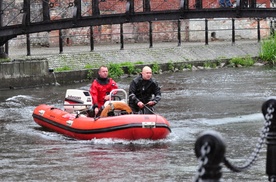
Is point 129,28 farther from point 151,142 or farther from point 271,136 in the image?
point 271,136

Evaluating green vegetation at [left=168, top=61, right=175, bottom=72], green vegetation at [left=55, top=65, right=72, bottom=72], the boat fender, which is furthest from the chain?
green vegetation at [left=168, top=61, right=175, bottom=72]

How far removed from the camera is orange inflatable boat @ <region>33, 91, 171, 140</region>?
61.7ft

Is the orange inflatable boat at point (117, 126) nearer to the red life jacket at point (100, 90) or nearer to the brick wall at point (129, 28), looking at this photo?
the red life jacket at point (100, 90)

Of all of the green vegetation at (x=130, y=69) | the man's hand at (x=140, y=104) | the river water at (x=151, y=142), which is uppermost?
the man's hand at (x=140, y=104)

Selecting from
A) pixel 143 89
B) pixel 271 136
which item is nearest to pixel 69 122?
pixel 143 89

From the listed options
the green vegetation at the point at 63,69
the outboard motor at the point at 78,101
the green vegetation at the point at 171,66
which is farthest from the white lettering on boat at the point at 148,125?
the green vegetation at the point at 171,66

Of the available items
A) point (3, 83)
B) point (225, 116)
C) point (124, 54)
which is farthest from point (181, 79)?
point (225, 116)

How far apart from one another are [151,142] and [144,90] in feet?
6.28

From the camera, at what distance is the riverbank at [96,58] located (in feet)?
107

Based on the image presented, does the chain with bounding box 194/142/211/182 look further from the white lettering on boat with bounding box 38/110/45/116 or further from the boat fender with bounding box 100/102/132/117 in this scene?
the white lettering on boat with bounding box 38/110/45/116

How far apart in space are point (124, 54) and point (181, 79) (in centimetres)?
412

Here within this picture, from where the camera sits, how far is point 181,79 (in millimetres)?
34719

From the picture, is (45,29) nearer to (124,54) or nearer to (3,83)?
(3,83)

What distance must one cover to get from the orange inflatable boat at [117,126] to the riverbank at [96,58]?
39.4 feet
